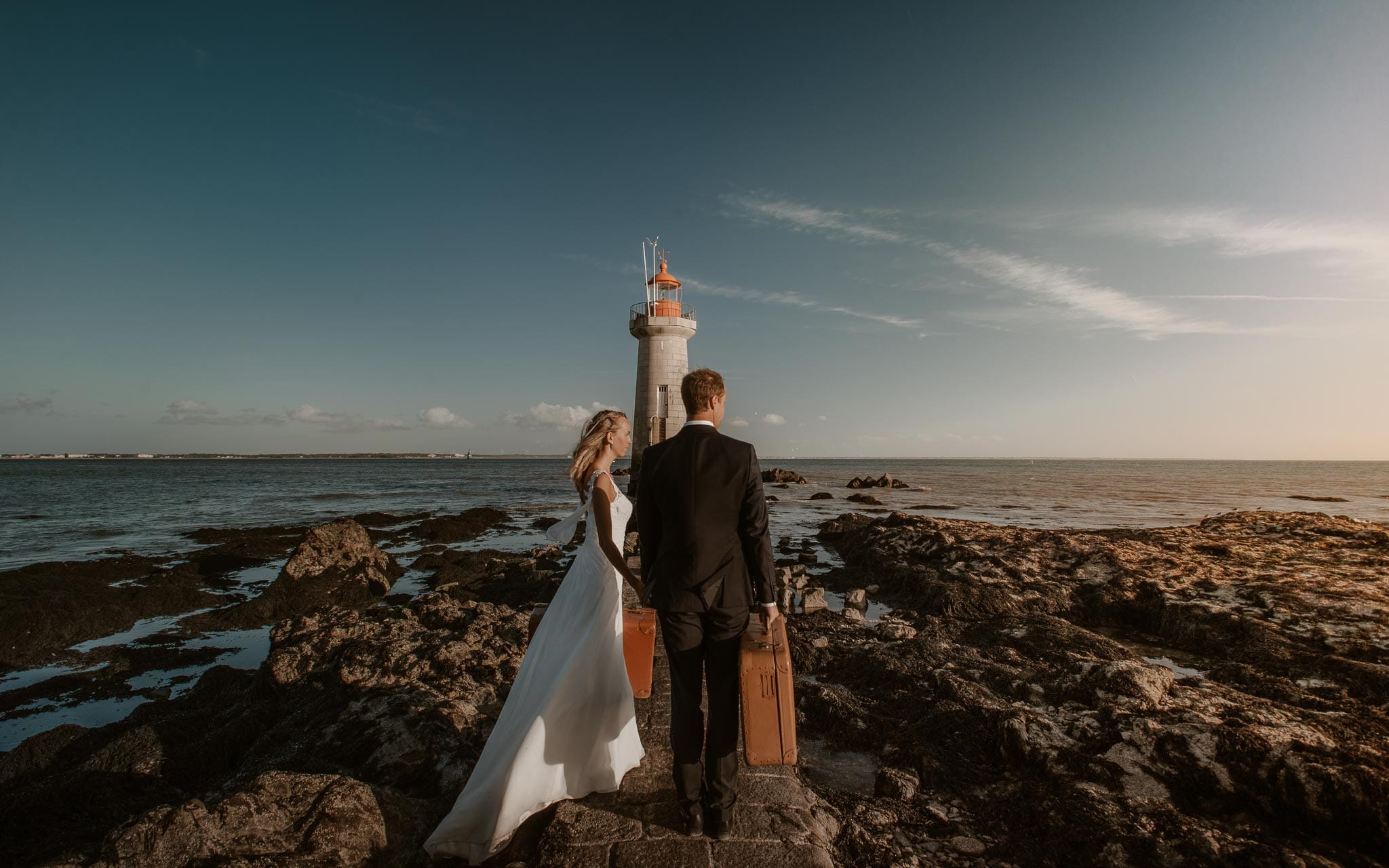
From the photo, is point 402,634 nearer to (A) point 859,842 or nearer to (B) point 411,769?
(B) point 411,769

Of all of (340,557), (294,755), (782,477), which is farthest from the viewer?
(782,477)

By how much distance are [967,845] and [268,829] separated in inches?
134

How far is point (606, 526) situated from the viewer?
11.8 ft

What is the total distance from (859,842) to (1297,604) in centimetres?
727

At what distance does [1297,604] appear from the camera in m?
7.30

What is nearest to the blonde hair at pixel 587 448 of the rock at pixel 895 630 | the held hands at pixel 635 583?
the held hands at pixel 635 583

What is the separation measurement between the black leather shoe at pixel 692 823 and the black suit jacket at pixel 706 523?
98cm

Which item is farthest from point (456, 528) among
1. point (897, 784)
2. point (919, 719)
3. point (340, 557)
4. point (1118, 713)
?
point (1118, 713)

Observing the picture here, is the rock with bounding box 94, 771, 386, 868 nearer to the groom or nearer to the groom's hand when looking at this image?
the groom

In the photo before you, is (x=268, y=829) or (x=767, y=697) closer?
(x=268, y=829)

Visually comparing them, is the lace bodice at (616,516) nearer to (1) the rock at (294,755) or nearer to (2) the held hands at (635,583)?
(2) the held hands at (635,583)

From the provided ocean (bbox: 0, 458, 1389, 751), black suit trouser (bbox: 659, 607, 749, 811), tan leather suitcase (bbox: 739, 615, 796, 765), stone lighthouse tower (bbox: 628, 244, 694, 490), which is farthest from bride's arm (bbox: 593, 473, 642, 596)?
stone lighthouse tower (bbox: 628, 244, 694, 490)

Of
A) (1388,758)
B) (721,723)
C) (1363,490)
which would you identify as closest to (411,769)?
(721,723)

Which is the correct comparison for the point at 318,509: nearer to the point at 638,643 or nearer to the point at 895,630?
the point at 895,630
